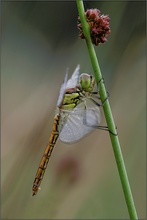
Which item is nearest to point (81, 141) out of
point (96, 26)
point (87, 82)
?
point (87, 82)

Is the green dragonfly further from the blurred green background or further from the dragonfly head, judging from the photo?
the blurred green background

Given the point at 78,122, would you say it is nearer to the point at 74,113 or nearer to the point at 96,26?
the point at 74,113

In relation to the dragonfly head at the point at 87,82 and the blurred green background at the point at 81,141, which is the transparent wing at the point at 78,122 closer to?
the dragonfly head at the point at 87,82

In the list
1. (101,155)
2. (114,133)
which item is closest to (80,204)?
(101,155)

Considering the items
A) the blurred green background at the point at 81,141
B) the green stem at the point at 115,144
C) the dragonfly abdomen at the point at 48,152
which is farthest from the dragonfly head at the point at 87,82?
the blurred green background at the point at 81,141

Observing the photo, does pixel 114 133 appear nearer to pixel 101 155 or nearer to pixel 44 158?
pixel 44 158
